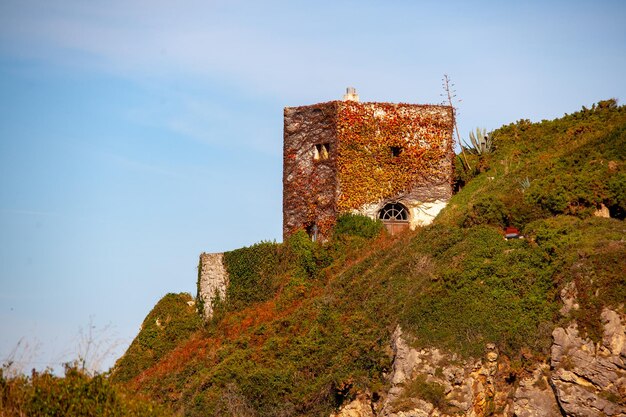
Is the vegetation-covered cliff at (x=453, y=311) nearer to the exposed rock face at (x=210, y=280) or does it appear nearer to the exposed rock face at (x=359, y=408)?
the exposed rock face at (x=359, y=408)

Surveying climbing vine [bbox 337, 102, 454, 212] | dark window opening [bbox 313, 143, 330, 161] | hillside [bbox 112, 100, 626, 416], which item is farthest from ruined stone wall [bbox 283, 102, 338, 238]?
hillside [bbox 112, 100, 626, 416]

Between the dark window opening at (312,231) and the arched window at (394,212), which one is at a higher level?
the arched window at (394,212)

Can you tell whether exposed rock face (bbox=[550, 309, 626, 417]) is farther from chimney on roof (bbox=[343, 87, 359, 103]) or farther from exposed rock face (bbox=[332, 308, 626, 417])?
chimney on roof (bbox=[343, 87, 359, 103])

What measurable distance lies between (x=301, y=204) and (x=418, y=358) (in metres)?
14.1

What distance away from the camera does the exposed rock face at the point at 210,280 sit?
1753 inches

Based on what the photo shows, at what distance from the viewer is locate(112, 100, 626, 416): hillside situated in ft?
98.0

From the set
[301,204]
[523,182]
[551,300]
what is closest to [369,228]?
[301,204]

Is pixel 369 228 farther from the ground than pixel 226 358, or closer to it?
farther from the ground

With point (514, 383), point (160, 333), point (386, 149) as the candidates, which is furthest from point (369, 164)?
point (514, 383)

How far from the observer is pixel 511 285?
31891 mm

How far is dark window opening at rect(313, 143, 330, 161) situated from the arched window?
2911 millimetres

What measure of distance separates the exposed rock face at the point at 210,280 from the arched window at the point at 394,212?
6372mm

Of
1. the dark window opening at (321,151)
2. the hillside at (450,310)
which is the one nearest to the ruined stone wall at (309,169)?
the dark window opening at (321,151)

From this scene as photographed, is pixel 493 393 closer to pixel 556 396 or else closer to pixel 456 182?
pixel 556 396
